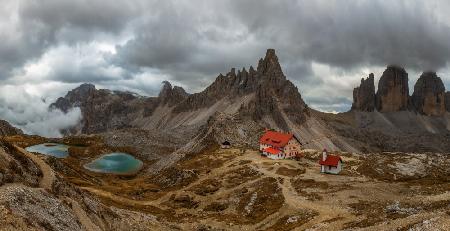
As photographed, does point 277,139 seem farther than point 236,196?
Yes

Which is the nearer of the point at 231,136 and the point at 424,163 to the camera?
the point at 424,163

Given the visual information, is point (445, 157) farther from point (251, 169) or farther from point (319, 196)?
point (319, 196)

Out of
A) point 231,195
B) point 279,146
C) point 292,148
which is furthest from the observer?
point 292,148

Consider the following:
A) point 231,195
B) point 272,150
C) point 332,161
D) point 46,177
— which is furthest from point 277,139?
point 46,177

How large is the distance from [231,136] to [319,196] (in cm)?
9640

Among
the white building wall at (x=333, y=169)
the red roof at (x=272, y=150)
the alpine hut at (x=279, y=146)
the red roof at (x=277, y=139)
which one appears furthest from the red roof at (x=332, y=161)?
the red roof at (x=277, y=139)

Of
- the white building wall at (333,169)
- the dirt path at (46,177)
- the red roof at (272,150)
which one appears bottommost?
the white building wall at (333,169)

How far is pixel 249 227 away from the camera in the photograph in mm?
77562

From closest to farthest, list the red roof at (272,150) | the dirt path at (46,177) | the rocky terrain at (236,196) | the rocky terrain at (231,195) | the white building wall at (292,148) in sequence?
the rocky terrain at (236,196)
the rocky terrain at (231,195)
the dirt path at (46,177)
the red roof at (272,150)
the white building wall at (292,148)

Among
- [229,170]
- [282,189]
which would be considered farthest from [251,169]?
[282,189]

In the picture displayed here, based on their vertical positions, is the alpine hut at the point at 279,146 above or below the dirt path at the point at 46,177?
above

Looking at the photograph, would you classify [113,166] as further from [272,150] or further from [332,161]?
[332,161]

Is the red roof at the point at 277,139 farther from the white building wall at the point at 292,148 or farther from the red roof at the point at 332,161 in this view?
the red roof at the point at 332,161

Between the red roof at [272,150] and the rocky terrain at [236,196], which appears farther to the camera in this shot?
the red roof at [272,150]
